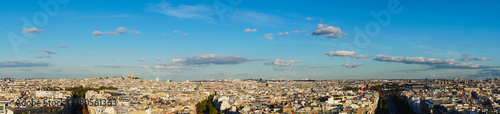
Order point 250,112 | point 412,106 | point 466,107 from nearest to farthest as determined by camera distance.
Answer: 1. point 250,112
2. point 466,107
3. point 412,106

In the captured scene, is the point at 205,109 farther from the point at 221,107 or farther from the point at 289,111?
the point at 289,111

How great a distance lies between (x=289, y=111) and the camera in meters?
42.4

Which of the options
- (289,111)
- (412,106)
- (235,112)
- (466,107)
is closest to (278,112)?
(289,111)

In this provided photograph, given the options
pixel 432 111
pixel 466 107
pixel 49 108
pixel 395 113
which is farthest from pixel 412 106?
pixel 49 108

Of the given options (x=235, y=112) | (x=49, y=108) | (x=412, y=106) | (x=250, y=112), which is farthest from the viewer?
(x=412, y=106)

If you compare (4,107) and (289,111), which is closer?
(4,107)

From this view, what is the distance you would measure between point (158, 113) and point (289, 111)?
12.0 m

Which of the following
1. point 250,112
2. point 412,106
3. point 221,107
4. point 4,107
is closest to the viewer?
point 4,107

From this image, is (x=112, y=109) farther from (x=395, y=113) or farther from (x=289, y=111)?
(x=395, y=113)

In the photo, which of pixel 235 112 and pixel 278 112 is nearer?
pixel 278 112

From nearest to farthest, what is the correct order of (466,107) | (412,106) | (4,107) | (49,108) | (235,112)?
(4,107) < (49,108) < (466,107) < (235,112) < (412,106)

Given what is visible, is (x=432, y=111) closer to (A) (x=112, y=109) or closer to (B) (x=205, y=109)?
(B) (x=205, y=109)

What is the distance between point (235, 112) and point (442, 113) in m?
20.7

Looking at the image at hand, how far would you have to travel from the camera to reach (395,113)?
58406mm
